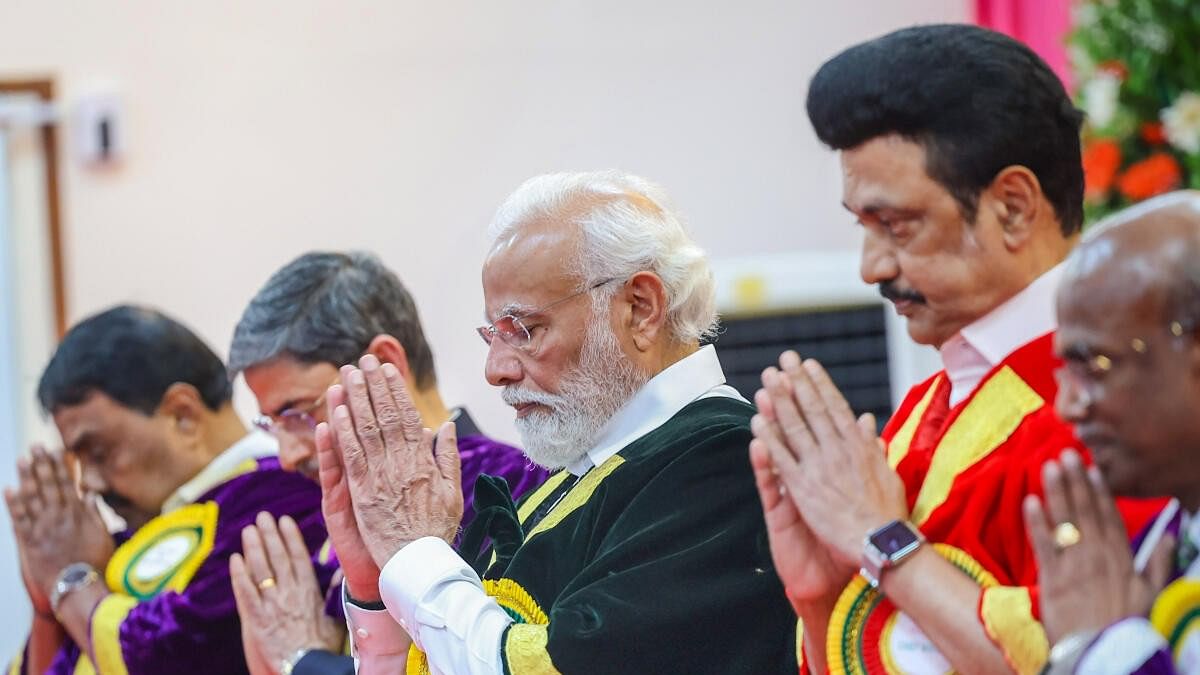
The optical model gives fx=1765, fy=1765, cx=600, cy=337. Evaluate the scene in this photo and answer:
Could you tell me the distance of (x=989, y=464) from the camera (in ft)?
6.54

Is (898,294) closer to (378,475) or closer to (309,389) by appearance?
(378,475)

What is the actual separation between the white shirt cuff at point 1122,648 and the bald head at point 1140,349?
14cm

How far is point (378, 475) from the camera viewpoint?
8.39 ft

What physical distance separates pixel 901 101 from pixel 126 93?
4446 mm

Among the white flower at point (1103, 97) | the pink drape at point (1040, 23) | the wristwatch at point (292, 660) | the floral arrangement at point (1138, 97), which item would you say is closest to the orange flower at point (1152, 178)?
the floral arrangement at point (1138, 97)

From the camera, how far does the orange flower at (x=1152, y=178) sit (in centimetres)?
408

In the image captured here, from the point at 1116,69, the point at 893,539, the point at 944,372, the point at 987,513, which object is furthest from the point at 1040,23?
the point at 893,539

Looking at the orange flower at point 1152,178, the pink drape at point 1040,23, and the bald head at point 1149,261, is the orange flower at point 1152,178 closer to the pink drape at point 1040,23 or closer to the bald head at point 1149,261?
the pink drape at point 1040,23

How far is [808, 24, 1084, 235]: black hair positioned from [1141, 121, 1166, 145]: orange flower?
216 centimetres

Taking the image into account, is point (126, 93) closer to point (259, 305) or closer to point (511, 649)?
point (259, 305)

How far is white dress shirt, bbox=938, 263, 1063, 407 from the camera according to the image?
6.82 feet

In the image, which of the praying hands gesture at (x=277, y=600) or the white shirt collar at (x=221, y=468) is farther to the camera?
the white shirt collar at (x=221, y=468)

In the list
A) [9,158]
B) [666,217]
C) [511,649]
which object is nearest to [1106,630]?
[511,649]

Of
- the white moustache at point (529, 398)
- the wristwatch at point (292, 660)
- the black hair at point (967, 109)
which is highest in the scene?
the black hair at point (967, 109)
